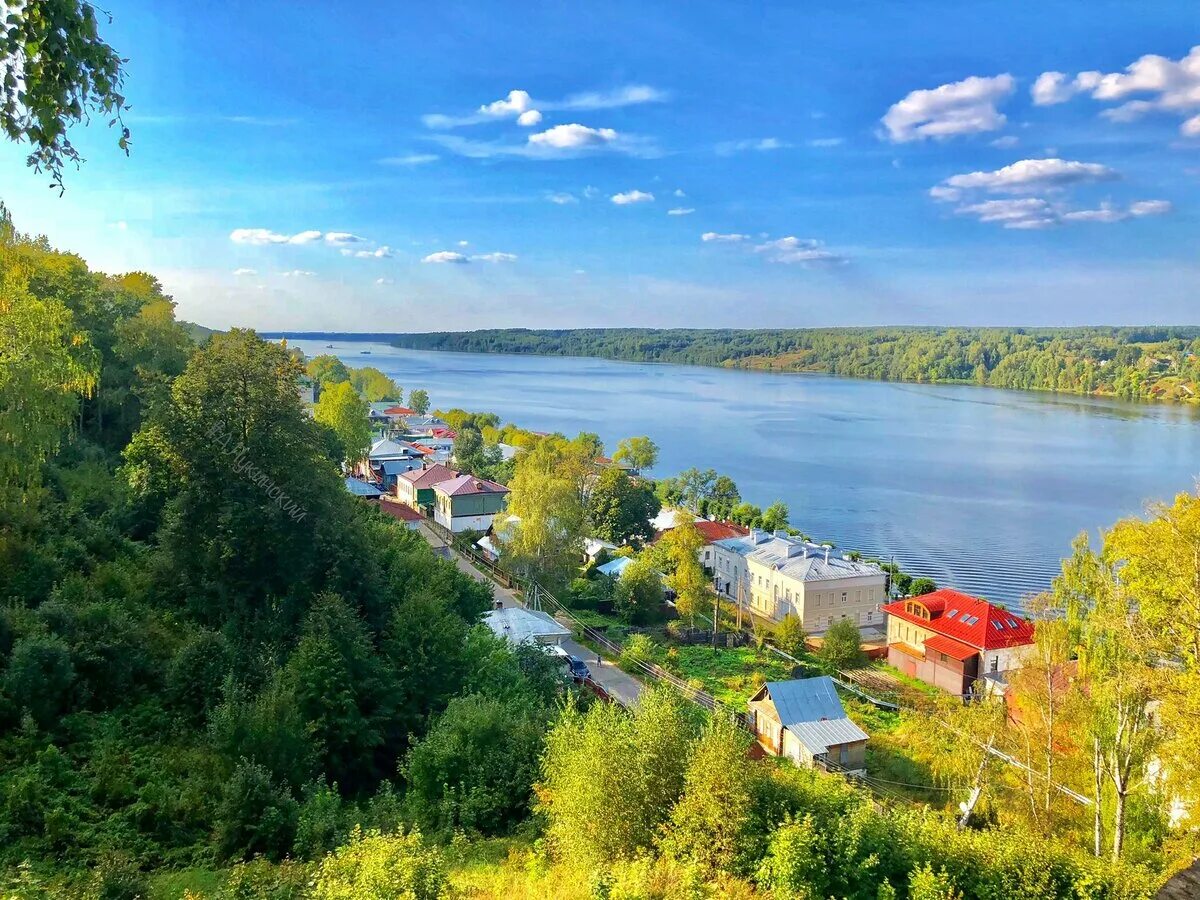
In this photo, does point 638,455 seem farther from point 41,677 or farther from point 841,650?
point 41,677

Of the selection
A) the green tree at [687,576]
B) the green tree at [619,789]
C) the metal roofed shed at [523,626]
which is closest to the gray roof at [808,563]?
the green tree at [687,576]

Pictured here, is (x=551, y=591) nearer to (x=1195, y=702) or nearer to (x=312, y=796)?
(x=312, y=796)

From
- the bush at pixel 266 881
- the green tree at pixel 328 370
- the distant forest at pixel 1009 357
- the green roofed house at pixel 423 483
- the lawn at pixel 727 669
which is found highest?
the distant forest at pixel 1009 357

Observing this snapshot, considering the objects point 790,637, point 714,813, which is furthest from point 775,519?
point 714,813

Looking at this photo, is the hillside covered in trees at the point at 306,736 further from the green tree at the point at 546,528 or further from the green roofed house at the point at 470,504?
→ the green roofed house at the point at 470,504

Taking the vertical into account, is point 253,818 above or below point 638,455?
above
